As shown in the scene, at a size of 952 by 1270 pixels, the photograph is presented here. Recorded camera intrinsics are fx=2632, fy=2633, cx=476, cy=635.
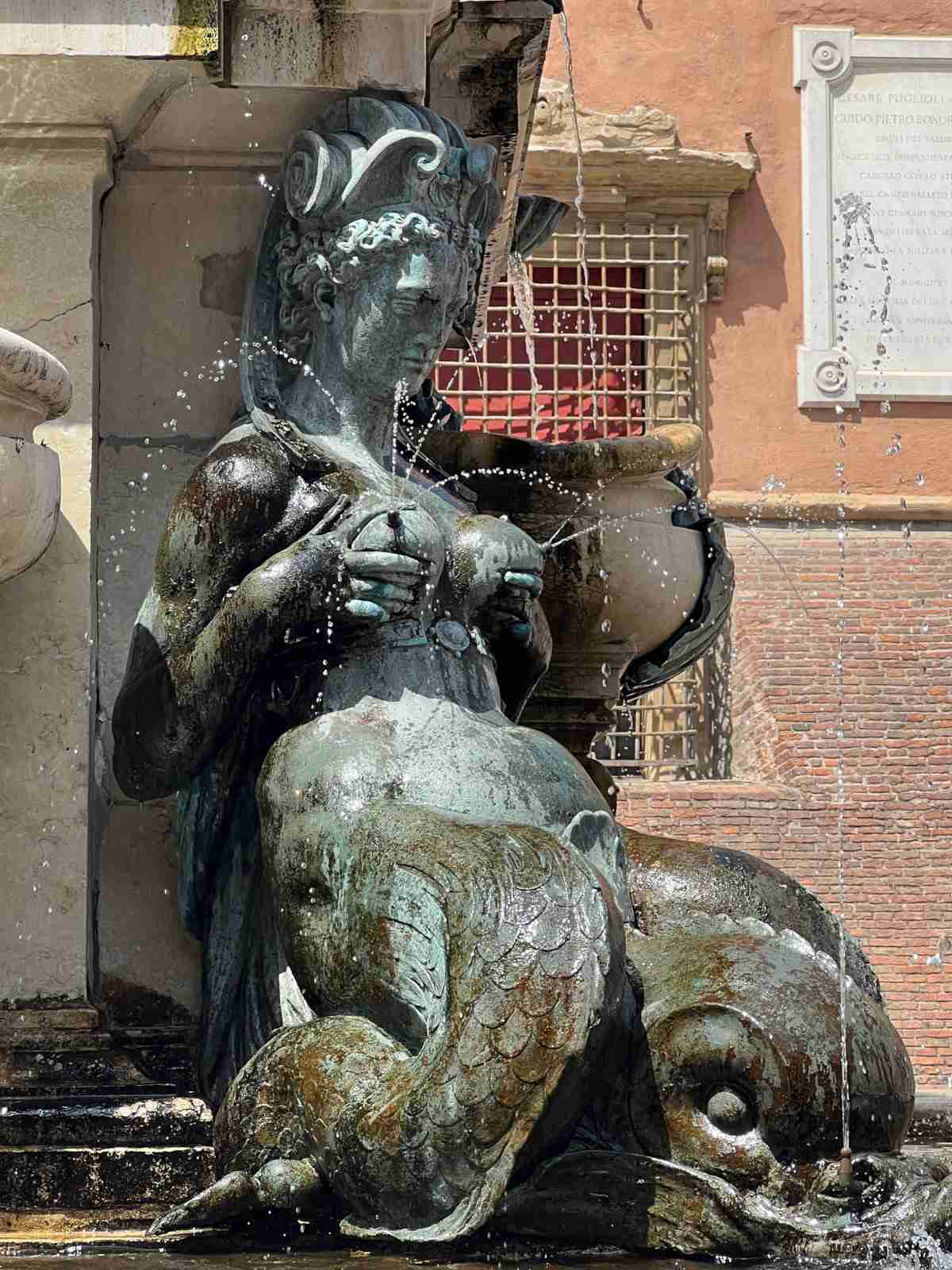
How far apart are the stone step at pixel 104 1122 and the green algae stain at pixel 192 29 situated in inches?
59.2

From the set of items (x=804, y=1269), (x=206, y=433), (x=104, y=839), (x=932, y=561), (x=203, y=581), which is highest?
(x=932, y=561)

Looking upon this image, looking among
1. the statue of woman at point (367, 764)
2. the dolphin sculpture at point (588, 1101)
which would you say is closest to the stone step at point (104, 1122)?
the statue of woman at point (367, 764)

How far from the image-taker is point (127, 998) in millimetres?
3939

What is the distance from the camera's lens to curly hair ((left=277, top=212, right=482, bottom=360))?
387 centimetres

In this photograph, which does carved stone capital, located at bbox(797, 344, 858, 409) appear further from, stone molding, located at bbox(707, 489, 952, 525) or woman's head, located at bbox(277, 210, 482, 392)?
woman's head, located at bbox(277, 210, 482, 392)

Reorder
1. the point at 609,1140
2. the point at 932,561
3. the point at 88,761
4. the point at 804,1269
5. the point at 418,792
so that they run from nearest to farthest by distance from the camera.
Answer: the point at 804,1269 < the point at 609,1140 < the point at 418,792 < the point at 88,761 < the point at 932,561

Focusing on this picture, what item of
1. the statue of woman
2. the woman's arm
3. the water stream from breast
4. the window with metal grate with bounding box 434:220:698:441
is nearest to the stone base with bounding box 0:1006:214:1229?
the statue of woman

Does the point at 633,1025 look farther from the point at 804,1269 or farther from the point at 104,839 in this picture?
the point at 104,839

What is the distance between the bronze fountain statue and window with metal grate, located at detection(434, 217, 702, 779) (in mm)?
12082

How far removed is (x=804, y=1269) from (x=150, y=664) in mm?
1286

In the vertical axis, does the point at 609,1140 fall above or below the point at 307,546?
below

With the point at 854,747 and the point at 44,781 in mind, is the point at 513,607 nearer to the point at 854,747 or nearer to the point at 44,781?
the point at 44,781

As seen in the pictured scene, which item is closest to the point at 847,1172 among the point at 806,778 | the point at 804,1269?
the point at 804,1269

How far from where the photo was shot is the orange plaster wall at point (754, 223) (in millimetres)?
18266
